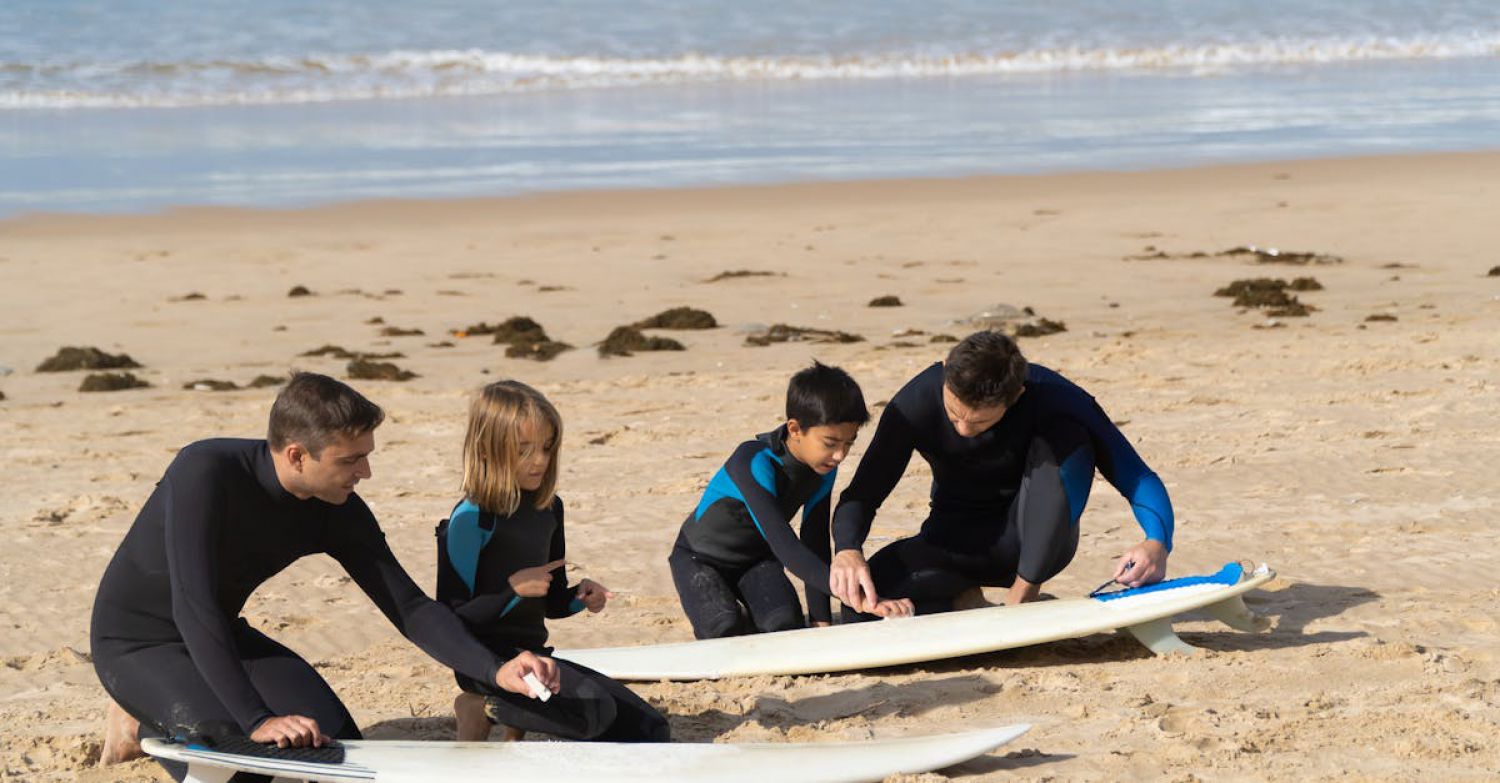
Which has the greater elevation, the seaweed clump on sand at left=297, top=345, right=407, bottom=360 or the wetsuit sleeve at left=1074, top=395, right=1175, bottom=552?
the wetsuit sleeve at left=1074, top=395, right=1175, bottom=552

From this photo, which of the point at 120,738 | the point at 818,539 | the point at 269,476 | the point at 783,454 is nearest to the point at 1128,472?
the point at 818,539

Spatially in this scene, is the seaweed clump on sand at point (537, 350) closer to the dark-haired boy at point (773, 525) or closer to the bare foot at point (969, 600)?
the dark-haired boy at point (773, 525)

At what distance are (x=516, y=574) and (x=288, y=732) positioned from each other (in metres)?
0.79

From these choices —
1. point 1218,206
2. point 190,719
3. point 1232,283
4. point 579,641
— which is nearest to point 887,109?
point 1218,206

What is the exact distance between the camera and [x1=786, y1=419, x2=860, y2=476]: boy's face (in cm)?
505

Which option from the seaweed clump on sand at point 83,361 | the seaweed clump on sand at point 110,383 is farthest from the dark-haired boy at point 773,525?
the seaweed clump on sand at point 83,361

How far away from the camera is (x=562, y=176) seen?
63.0ft

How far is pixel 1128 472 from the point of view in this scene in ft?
18.2

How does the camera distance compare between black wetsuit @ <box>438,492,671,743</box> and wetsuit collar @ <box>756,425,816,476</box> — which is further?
wetsuit collar @ <box>756,425,816,476</box>

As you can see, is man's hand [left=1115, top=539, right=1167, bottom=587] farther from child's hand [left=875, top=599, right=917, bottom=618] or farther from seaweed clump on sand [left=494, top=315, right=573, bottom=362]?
seaweed clump on sand [left=494, top=315, right=573, bottom=362]

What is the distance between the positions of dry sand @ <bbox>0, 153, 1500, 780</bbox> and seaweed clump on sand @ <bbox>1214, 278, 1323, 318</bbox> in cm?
28

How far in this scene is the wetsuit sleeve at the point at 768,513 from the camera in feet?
16.6

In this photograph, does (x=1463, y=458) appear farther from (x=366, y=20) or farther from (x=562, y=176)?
(x=366, y=20)

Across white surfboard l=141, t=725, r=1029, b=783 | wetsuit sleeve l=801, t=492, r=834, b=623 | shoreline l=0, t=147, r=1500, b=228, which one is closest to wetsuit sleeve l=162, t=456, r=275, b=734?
white surfboard l=141, t=725, r=1029, b=783
